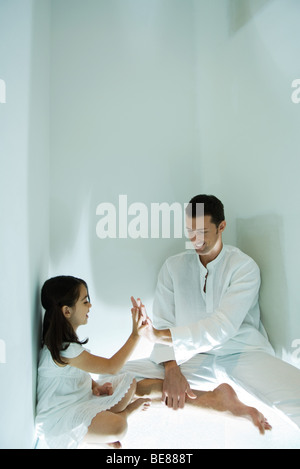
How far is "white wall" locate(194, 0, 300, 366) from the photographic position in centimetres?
168

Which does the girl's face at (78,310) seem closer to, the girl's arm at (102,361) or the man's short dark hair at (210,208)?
the girl's arm at (102,361)

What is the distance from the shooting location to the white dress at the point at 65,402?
1.43 metres

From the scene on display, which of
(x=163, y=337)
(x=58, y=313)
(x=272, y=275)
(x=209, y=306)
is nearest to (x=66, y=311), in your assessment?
(x=58, y=313)

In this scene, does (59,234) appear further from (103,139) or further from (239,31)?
(239,31)

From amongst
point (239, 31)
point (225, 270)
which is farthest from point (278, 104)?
point (225, 270)

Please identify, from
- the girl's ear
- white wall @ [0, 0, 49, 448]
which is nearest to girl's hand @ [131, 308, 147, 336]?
the girl's ear

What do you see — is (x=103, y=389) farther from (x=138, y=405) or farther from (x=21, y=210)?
(x=21, y=210)

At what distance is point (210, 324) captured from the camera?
1.74 metres

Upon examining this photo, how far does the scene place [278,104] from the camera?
1747 millimetres

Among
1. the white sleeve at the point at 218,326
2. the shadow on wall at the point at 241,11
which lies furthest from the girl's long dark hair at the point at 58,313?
the shadow on wall at the point at 241,11

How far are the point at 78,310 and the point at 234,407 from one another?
0.78 meters

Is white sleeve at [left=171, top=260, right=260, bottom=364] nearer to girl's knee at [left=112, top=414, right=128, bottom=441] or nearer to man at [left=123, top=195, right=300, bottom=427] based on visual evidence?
man at [left=123, top=195, right=300, bottom=427]

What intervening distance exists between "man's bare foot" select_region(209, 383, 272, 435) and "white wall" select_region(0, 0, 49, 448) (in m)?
0.78

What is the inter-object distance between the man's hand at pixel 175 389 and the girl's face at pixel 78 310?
49cm
